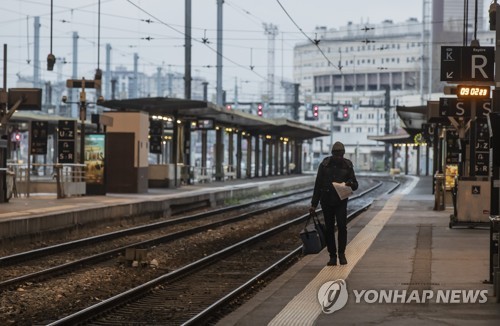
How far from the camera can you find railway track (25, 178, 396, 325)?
1015 centimetres

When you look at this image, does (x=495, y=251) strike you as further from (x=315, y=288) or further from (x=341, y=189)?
(x=341, y=189)

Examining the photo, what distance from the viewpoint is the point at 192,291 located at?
12.6m

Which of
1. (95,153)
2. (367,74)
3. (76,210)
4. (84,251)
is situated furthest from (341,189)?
(367,74)

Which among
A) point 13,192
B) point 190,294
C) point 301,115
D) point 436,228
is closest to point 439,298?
point 190,294

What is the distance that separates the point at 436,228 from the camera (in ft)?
68.5

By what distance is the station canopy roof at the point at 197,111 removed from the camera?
39031 millimetres

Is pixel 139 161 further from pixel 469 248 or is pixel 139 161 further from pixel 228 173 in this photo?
pixel 228 173

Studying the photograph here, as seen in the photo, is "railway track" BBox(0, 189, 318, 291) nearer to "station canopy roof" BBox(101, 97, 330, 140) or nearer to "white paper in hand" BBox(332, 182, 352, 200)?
"white paper in hand" BBox(332, 182, 352, 200)

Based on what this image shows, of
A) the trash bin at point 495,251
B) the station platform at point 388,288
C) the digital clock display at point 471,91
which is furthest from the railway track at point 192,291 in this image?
the digital clock display at point 471,91

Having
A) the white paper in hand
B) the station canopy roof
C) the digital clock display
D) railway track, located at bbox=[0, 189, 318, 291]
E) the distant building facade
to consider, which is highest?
the distant building facade

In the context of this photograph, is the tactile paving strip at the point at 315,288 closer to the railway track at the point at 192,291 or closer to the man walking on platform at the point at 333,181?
the man walking on platform at the point at 333,181

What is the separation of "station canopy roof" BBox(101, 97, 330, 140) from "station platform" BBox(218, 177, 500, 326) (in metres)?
21.8

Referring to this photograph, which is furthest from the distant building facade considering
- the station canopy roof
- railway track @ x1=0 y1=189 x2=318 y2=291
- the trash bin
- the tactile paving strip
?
the trash bin

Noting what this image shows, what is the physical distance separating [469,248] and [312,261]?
3.29m
